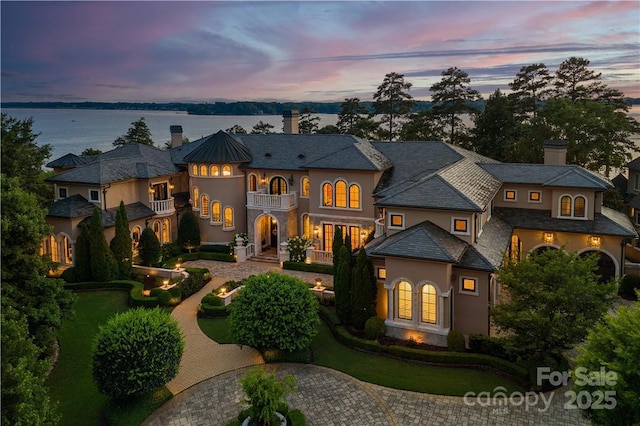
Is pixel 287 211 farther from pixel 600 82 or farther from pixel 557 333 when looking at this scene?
pixel 600 82

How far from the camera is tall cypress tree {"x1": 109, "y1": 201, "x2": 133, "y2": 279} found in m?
27.4

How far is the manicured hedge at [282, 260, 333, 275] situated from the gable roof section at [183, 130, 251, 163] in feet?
27.7

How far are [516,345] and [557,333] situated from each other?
146 centimetres

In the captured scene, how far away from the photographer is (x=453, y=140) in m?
48.8

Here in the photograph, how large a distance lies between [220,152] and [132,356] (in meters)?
20.5

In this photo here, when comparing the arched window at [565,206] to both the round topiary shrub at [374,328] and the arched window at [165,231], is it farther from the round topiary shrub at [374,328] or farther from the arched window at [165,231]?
the arched window at [165,231]

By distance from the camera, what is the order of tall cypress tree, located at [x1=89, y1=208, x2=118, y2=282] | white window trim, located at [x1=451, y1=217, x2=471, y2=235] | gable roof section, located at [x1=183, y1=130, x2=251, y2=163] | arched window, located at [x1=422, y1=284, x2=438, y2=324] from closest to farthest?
arched window, located at [x1=422, y1=284, x2=438, y2=324], white window trim, located at [x1=451, y1=217, x2=471, y2=235], tall cypress tree, located at [x1=89, y1=208, x2=118, y2=282], gable roof section, located at [x1=183, y1=130, x2=251, y2=163]

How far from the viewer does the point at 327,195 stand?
99.2 feet

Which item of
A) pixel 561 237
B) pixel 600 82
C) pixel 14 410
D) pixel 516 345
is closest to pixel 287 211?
pixel 561 237

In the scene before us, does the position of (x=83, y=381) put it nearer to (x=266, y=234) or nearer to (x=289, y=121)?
(x=266, y=234)

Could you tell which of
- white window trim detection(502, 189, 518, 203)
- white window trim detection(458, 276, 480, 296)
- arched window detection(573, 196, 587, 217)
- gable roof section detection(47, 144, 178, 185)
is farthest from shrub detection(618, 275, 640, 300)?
gable roof section detection(47, 144, 178, 185)

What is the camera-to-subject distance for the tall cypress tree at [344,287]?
68.2 ft

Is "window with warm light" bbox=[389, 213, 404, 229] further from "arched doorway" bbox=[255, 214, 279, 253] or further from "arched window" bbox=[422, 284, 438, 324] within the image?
"arched doorway" bbox=[255, 214, 279, 253]

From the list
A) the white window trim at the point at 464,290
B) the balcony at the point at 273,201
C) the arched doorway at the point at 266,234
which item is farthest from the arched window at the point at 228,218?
the white window trim at the point at 464,290
